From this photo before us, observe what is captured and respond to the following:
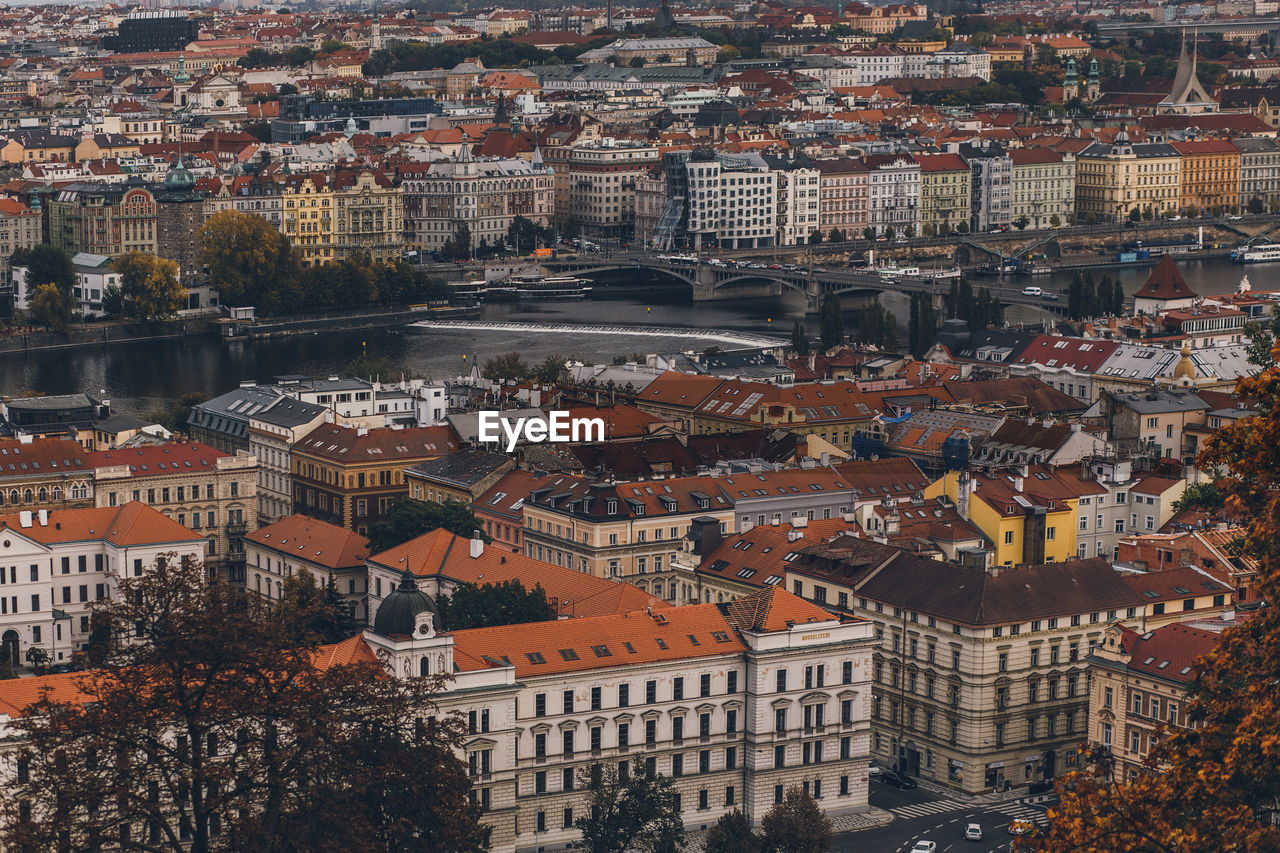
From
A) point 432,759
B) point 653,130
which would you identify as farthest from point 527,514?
point 653,130

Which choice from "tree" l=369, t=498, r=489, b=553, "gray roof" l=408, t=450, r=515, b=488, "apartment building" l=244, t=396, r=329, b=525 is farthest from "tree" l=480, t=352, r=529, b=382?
"tree" l=369, t=498, r=489, b=553

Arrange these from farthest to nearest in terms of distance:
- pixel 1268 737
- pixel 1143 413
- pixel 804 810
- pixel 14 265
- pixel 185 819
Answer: pixel 14 265
pixel 1143 413
pixel 804 810
pixel 185 819
pixel 1268 737

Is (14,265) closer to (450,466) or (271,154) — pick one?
(271,154)

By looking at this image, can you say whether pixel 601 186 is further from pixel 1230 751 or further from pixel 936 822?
pixel 1230 751

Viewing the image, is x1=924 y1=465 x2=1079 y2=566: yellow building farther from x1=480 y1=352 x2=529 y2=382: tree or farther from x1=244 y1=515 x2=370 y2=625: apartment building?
x1=480 y1=352 x2=529 y2=382: tree

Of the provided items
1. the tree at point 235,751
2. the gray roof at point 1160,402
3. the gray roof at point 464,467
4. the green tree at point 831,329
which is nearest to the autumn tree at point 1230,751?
the tree at point 235,751

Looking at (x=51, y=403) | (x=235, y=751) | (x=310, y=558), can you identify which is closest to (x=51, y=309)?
(x=51, y=403)
